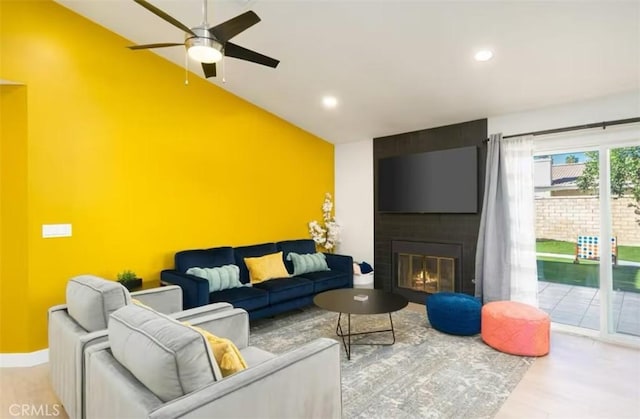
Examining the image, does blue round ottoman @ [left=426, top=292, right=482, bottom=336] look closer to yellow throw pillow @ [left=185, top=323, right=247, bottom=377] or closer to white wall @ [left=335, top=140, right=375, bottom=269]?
white wall @ [left=335, top=140, right=375, bottom=269]

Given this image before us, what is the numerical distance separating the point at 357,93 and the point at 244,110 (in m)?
1.57

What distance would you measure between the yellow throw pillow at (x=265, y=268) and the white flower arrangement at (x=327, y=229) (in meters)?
1.22

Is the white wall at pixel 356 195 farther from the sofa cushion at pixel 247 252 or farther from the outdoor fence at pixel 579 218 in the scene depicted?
the sofa cushion at pixel 247 252

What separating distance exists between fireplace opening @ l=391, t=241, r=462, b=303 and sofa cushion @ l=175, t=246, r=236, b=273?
96.0 inches

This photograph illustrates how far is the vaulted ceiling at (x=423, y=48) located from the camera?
2570 millimetres

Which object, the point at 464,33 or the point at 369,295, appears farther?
the point at 369,295

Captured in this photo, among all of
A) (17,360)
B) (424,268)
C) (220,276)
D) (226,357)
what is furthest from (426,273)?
(17,360)

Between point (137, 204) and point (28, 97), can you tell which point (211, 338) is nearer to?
point (137, 204)

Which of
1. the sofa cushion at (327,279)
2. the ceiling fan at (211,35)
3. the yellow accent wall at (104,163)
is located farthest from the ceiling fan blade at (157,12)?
the sofa cushion at (327,279)

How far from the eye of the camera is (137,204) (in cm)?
360

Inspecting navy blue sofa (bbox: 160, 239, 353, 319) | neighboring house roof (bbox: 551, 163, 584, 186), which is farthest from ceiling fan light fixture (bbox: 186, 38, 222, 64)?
neighboring house roof (bbox: 551, 163, 584, 186)

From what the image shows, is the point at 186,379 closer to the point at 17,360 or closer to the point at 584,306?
the point at 17,360

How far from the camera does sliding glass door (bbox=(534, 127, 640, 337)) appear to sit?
3363 mm

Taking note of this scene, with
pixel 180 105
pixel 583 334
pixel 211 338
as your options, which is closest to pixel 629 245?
pixel 583 334
